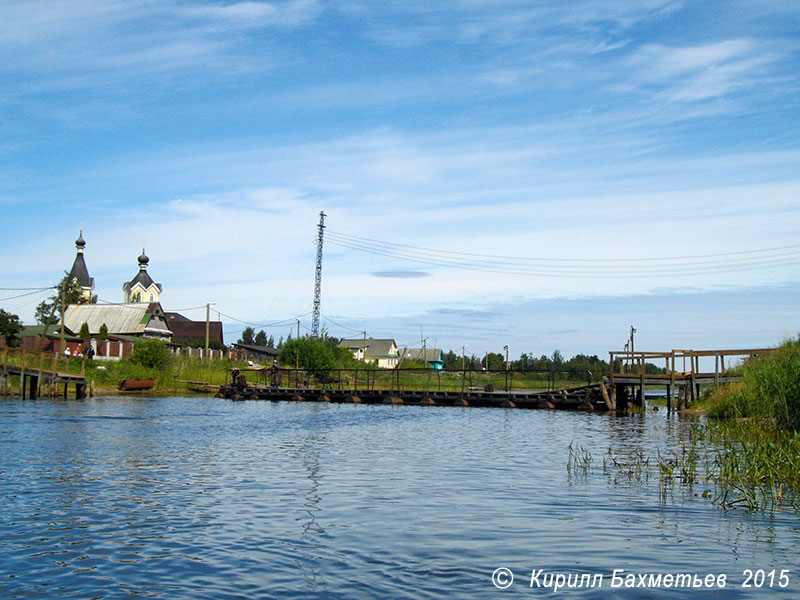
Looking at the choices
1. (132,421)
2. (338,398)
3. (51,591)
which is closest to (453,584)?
(51,591)

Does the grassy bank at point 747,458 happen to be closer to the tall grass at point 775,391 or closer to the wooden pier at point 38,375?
the tall grass at point 775,391

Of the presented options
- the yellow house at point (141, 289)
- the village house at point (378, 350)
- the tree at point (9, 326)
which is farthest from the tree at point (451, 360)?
the tree at point (9, 326)

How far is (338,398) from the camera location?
60.9m

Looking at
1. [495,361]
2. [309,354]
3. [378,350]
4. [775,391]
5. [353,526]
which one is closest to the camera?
[353,526]

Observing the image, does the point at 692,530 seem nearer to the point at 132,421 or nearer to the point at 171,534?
the point at 171,534

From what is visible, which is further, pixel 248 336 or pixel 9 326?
pixel 248 336

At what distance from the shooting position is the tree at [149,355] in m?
70.2

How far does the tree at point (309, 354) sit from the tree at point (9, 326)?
27.9m

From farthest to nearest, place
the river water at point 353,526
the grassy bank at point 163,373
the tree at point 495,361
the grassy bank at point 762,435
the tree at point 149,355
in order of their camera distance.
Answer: the tree at point 495,361 < the tree at point 149,355 < the grassy bank at point 163,373 < the grassy bank at point 762,435 < the river water at point 353,526

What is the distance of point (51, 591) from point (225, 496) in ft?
21.1

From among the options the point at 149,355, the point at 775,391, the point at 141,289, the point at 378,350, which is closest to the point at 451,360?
the point at 378,350

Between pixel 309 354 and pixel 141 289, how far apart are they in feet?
226

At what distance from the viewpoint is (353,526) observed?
12.9 metres

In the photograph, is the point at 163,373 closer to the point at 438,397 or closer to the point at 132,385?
the point at 132,385
